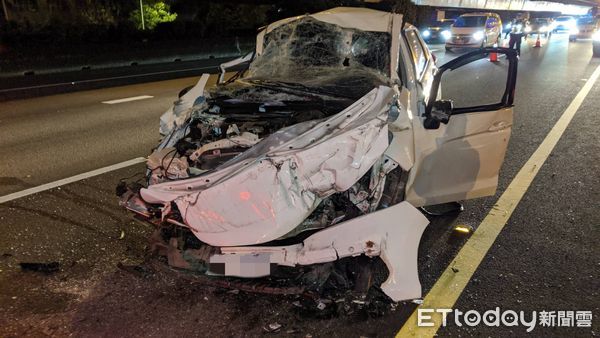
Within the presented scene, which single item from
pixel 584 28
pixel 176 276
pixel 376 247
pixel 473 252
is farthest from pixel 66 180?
pixel 584 28

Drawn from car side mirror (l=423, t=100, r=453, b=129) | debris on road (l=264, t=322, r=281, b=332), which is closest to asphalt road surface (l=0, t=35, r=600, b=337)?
debris on road (l=264, t=322, r=281, b=332)

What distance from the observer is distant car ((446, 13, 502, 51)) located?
22.0 metres

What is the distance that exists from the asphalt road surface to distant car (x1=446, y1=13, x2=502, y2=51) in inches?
648

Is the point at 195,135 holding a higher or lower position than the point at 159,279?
higher

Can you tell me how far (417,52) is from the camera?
503 centimetres

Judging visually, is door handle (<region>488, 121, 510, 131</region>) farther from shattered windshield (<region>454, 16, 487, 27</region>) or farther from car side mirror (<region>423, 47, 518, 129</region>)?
shattered windshield (<region>454, 16, 487, 27</region>)

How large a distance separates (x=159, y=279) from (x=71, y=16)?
21.3 meters

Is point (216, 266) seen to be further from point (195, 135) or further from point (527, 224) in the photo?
point (527, 224)

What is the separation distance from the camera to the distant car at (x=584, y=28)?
27109 mm

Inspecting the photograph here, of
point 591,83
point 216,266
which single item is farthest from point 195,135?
point 591,83

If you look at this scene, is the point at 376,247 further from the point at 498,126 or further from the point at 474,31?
the point at 474,31

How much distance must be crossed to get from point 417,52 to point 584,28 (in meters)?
28.4

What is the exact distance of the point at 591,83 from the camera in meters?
13.0

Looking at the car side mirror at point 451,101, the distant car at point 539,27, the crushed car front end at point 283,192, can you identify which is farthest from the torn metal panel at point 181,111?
the distant car at point 539,27
